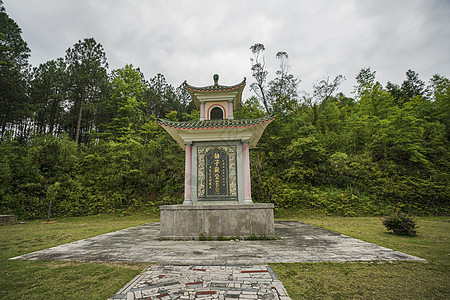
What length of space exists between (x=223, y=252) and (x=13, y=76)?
2140cm

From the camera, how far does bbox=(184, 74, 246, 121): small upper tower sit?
8.56 metres

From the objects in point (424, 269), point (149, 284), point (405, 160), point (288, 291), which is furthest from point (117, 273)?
point (405, 160)

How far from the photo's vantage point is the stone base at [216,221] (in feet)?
20.7

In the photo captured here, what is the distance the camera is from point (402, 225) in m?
6.54

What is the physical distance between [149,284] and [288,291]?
6.68 feet

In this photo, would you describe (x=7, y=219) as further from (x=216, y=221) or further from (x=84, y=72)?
(x=84, y=72)

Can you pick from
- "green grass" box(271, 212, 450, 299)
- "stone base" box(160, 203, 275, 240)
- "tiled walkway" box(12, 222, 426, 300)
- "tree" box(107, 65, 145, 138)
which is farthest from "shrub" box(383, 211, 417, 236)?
"tree" box(107, 65, 145, 138)

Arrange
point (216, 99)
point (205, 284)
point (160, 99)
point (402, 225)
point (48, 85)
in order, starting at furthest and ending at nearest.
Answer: point (160, 99) → point (48, 85) → point (216, 99) → point (402, 225) → point (205, 284)

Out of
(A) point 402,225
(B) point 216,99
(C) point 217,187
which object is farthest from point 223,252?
(B) point 216,99

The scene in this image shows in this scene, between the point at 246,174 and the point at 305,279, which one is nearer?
the point at 305,279

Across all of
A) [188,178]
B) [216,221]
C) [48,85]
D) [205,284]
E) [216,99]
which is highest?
[48,85]

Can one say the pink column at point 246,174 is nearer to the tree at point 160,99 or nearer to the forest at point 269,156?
the forest at point 269,156

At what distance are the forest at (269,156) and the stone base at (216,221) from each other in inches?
217

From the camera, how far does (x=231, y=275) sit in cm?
331
